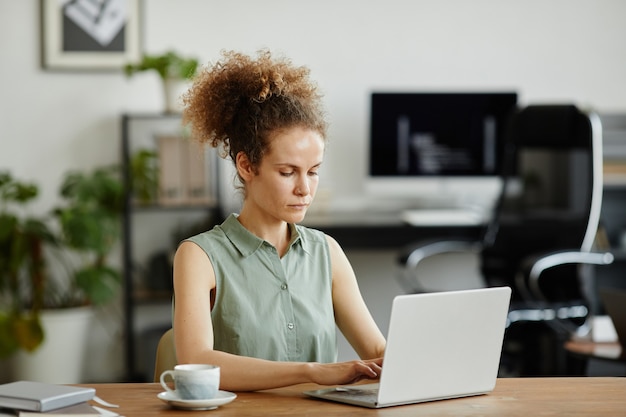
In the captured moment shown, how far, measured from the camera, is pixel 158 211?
4.79m

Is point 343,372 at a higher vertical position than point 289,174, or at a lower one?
lower

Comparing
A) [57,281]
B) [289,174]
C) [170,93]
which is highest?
[170,93]

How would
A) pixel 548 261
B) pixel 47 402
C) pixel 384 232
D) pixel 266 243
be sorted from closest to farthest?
pixel 47 402 → pixel 266 243 → pixel 548 261 → pixel 384 232

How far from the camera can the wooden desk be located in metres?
1.52

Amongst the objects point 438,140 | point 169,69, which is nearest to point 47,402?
point 169,69

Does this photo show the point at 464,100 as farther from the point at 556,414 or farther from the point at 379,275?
the point at 556,414

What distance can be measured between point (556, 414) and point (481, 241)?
2.95 meters

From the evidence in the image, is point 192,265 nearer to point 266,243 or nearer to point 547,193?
point 266,243

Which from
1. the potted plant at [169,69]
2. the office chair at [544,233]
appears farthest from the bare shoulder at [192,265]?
the potted plant at [169,69]

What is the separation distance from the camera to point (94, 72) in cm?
492

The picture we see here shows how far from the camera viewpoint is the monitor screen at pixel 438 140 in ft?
16.4

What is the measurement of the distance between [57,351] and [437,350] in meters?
3.37

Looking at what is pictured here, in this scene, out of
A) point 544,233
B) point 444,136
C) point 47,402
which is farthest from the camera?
point 444,136

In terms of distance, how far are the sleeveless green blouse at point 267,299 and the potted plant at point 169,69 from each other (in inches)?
108
